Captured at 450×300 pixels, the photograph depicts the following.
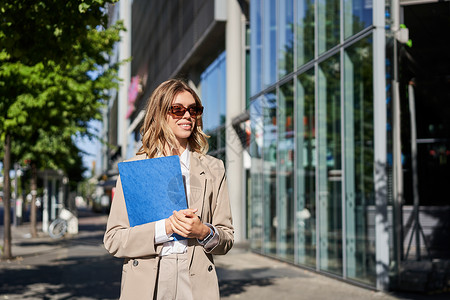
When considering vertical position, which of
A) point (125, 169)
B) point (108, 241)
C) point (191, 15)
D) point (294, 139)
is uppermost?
point (191, 15)

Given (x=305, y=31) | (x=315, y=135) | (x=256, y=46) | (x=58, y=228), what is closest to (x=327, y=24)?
(x=305, y=31)

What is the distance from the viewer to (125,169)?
2254 mm

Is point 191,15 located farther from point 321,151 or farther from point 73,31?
point 73,31

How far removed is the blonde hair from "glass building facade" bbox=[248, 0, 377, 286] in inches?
273

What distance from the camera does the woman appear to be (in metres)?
2.25

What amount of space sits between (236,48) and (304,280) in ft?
31.2

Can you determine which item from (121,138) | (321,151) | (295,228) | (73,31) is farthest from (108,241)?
(121,138)

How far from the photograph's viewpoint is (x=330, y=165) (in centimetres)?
1048

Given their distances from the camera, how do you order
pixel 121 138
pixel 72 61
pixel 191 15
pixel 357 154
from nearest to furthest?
pixel 72 61
pixel 357 154
pixel 191 15
pixel 121 138

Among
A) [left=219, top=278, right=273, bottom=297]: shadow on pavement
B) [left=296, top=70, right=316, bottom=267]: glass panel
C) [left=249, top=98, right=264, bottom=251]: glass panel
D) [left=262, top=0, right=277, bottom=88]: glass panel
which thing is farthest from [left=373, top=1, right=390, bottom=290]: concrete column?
[left=249, top=98, right=264, bottom=251]: glass panel

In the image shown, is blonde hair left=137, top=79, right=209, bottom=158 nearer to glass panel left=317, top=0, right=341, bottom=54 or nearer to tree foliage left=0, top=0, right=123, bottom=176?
tree foliage left=0, top=0, right=123, bottom=176

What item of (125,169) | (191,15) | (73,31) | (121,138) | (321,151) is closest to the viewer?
(125,169)

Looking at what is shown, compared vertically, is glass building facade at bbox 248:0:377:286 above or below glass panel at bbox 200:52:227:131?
below

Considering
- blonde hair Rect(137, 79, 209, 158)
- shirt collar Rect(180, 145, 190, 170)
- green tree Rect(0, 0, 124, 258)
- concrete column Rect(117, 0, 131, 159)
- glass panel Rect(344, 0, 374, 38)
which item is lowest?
shirt collar Rect(180, 145, 190, 170)
